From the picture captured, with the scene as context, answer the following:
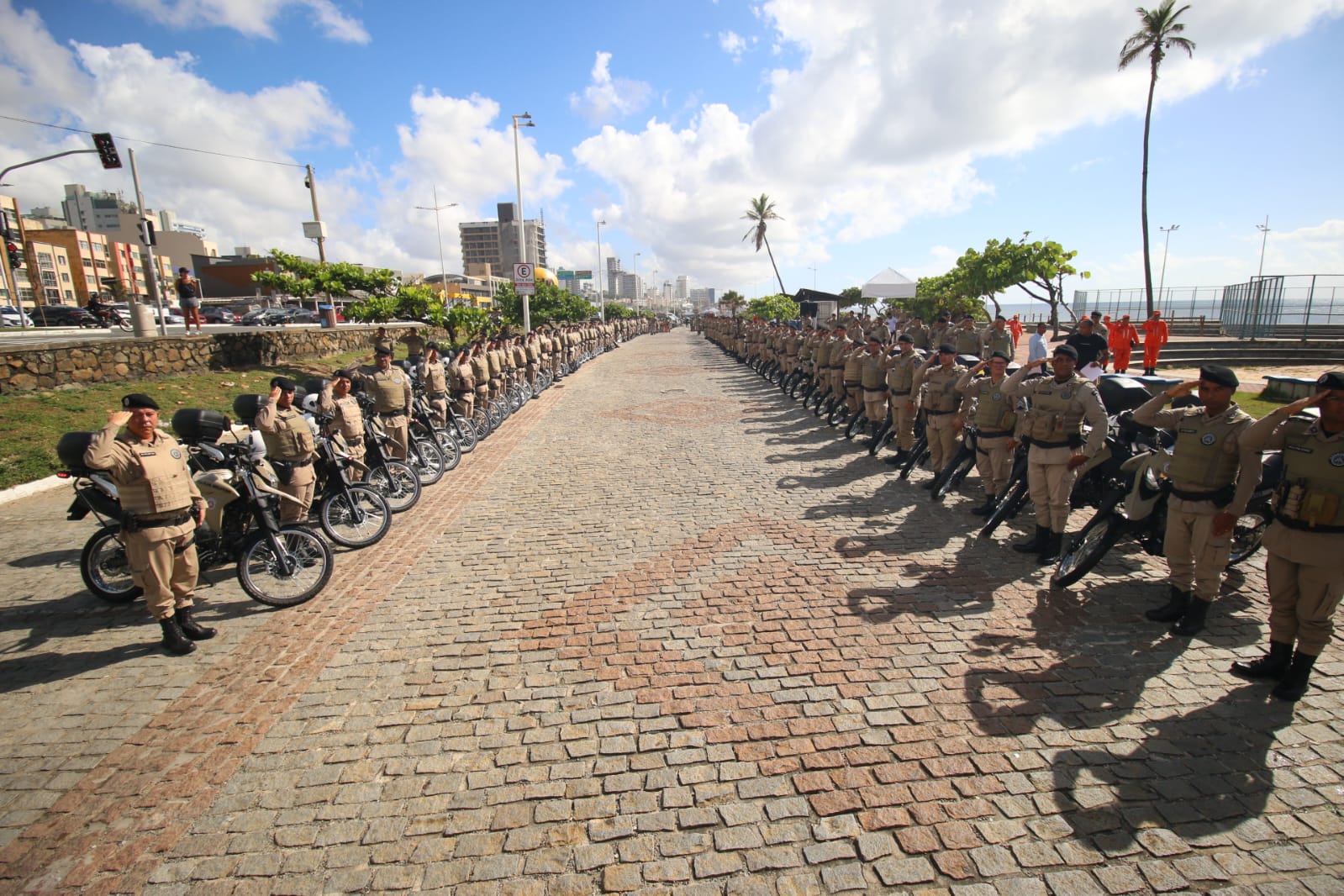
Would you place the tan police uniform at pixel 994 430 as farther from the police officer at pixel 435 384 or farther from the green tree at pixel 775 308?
the green tree at pixel 775 308

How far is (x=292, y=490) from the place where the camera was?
616 centimetres

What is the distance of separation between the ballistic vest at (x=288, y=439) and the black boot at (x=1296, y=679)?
776 cm

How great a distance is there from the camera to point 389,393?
27.0 feet

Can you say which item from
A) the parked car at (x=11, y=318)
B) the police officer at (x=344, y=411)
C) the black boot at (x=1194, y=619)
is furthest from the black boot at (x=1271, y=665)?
the parked car at (x=11, y=318)

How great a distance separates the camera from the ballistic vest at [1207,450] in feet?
13.4

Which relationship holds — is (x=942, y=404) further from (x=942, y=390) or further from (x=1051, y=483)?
(x=1051, y=483)

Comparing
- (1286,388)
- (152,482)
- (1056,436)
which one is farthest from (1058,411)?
(1286,388)

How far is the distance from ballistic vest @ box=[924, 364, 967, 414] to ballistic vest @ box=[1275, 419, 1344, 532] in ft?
13.2

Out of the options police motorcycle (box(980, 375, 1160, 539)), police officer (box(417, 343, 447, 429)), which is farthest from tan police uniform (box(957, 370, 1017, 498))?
police officer (box(417, 343, 447, 429))

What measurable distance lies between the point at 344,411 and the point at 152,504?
9.19 feet

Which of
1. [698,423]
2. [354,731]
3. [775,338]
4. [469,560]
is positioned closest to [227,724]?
[354,731]

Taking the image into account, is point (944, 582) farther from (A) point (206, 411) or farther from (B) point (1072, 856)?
(A) point (206, 411)

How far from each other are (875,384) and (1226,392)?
6041 millimetres

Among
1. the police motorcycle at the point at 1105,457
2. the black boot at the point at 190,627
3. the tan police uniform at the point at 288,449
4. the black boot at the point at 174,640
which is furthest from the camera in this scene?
the tan police uniform at the point at 288,449
